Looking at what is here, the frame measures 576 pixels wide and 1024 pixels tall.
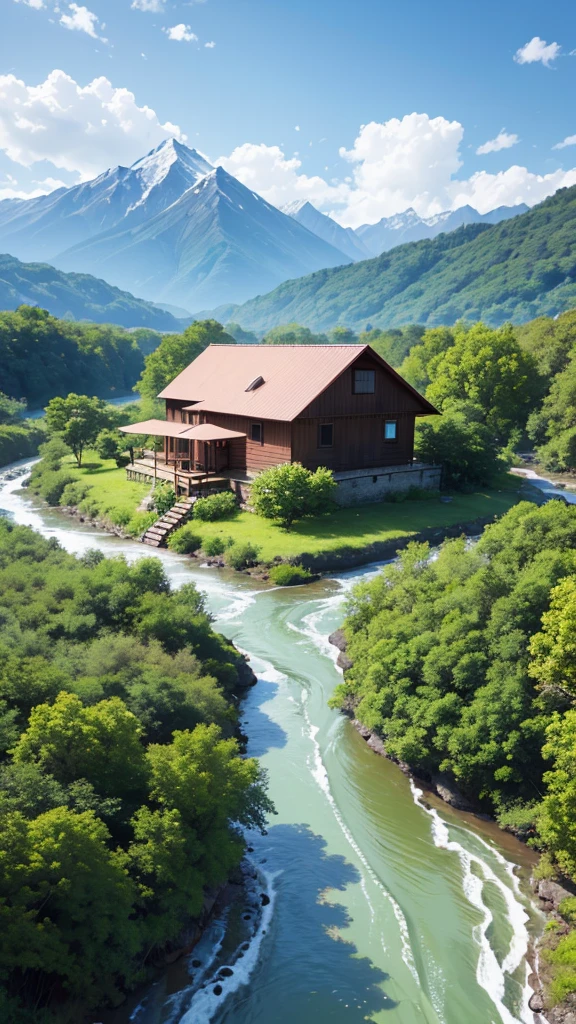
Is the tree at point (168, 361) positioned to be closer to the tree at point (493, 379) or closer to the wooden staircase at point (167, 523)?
the tree at point (493, 379)

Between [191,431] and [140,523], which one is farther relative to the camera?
[191,431]

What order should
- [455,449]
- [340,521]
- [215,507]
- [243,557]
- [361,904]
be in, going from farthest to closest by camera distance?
[455,449] < [215,507] < [340,521] < [243,557] < [361,904]

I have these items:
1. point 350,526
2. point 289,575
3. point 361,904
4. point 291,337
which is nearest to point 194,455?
point 350,526

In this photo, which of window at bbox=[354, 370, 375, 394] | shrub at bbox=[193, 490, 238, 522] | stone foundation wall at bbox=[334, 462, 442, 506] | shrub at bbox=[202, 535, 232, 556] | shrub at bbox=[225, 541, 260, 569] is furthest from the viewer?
window at bbox=[354, 370, 375, 394]

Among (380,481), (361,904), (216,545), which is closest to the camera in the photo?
(361,904)

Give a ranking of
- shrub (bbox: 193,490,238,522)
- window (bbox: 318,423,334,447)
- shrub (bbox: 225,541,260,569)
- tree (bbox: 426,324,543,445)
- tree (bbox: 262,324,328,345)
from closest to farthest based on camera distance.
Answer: shrub (bbox: 225,541,260,569)
shrub (bbox: 193,490,238,522)
window (bbox: 318,423,334,447)
tree (bbox: 426,324,543,445)
tree (bbox: 262,324,328,345)

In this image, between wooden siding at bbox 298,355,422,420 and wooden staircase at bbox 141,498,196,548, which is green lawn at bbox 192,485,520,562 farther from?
wooden siding at bbox 298,355,422,420

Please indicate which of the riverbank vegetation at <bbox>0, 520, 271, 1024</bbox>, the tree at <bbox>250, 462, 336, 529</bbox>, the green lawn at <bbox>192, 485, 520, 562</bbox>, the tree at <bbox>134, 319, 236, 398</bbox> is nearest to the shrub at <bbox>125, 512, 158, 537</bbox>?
the green lawn at <bbox>192, 485, 520, 562</bbox>

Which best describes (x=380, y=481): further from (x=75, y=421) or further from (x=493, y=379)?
(x=75, y=421)
